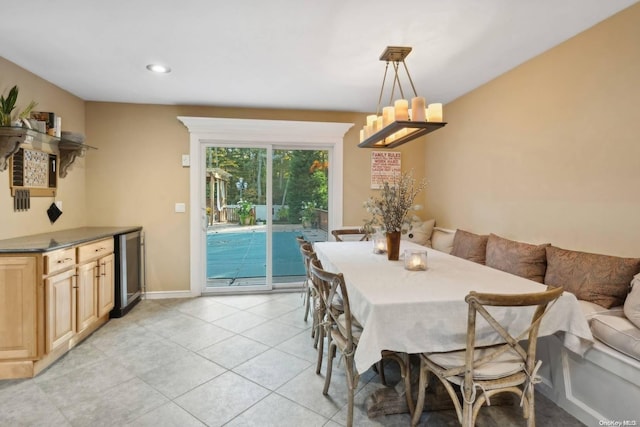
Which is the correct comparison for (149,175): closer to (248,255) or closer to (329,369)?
(248,255)

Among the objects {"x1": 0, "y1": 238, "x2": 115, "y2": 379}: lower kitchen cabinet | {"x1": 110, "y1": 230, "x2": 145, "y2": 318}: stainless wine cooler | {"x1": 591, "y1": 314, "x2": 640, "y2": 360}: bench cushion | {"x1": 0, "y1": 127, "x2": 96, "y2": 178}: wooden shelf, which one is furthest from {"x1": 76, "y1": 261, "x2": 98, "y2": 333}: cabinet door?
{"x1": 591, "y1": 314, "x2": 640, "y2": 360}: bench cushion

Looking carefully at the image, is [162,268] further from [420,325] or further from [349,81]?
[420,325]

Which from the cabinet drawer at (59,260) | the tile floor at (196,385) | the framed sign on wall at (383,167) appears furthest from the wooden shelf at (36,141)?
the framed sign on wall at (383,167)

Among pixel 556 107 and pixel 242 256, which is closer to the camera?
pixel 556 107

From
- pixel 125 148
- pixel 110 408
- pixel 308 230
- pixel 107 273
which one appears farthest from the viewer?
pixel 308 230

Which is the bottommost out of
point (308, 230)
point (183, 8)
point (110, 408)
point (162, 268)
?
point (110, 408)

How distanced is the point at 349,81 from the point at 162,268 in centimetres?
320

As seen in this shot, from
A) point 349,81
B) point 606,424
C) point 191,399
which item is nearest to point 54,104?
point 349,81

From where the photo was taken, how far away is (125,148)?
3928mm

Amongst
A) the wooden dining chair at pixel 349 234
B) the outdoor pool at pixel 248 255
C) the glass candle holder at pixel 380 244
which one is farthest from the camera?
the outdoor pool at pixel 248 255

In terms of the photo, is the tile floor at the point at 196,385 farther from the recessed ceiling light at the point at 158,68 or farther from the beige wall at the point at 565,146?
the recessed ceiling light at the point at 158,68

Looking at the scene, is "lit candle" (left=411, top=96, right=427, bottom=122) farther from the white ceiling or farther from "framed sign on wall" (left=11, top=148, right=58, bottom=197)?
"framed sign on wall" (left=11, top=148, right=58, bottom=197)

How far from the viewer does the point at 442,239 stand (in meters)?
3.76

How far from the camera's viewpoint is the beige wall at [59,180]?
107 inches
